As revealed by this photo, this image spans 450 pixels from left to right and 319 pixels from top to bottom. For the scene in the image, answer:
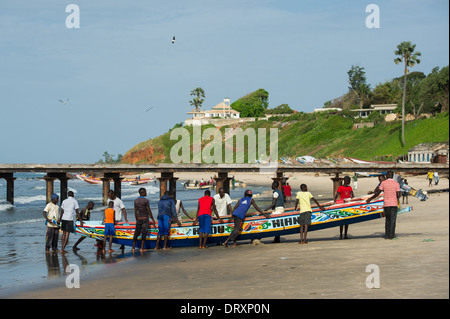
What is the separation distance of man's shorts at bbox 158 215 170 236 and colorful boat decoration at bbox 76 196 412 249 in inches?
13.0

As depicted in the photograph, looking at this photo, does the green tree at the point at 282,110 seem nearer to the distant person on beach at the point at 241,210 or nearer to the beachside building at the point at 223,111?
the beachside building at the point at 223,111

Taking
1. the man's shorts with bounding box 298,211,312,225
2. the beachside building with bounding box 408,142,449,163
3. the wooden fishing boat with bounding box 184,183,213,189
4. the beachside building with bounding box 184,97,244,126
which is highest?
the beachside building with bounding box 184,97,244,126

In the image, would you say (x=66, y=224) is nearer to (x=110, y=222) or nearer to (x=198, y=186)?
(x=110, y=222)

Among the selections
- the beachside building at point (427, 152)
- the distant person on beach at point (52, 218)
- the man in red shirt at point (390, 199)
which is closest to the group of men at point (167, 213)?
the distant person on beach at point (52, 218)

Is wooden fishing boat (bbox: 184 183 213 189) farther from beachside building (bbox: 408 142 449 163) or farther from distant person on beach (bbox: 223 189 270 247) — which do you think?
distant person on beach (bbox: 223 189 270 247)

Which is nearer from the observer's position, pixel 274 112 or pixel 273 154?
pixel 273 154

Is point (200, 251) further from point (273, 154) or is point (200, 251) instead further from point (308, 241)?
point (273, 154)

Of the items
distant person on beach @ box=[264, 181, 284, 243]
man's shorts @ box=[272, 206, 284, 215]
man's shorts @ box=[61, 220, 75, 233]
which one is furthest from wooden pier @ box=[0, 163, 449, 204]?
man's shorts @ box=[61, 220, 75, 233]

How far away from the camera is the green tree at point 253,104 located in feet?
507

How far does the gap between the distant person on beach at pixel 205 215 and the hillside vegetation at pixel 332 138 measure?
3099 cm

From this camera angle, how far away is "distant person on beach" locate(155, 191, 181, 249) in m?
15.7
